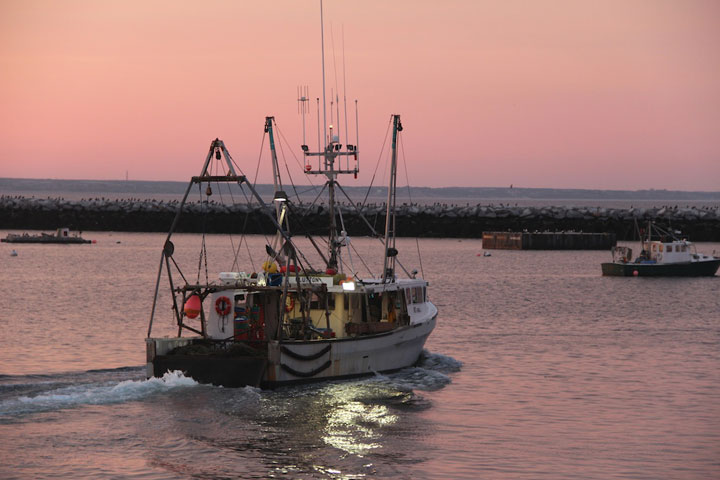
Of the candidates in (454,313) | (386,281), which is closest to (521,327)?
(454,313)

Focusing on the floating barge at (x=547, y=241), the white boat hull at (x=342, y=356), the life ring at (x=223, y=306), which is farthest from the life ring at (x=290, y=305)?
the floating barge at (x=547, y=241)

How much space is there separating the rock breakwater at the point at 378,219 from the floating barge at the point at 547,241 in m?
7.57

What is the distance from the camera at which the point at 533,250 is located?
116m

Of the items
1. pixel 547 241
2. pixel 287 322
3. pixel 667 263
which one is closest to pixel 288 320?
pixel 287 322

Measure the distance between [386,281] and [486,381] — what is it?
14.0 ft

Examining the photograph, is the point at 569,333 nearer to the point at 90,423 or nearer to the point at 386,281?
the point at 386,281

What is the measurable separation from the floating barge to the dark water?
67.0 m

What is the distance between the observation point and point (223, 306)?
27.5m

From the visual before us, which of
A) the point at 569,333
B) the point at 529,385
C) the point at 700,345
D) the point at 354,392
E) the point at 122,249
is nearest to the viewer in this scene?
the point at 354,392

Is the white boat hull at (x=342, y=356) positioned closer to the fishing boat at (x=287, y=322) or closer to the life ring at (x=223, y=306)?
the fishing boat at (x=287, y=322)

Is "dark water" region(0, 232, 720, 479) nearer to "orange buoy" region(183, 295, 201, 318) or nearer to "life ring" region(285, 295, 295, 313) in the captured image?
"orange buoy" region(183, 295, 201, 318)

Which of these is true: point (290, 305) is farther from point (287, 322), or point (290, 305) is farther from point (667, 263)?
point (667, 263)

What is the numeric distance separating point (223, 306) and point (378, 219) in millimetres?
105118

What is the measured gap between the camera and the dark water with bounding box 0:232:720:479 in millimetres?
20859
